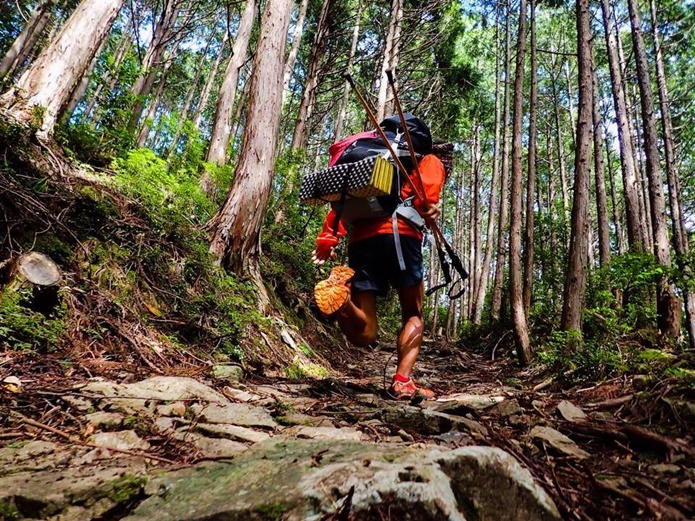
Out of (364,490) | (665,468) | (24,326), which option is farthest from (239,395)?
(665,468)

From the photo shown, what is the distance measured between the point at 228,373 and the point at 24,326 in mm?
1327

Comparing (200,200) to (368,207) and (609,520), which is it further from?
(609,520)

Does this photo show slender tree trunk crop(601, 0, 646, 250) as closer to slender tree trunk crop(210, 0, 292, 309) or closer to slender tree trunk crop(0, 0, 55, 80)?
slender tree trunk crop(210, 0, 292, 309)

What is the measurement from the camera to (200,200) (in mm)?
5379

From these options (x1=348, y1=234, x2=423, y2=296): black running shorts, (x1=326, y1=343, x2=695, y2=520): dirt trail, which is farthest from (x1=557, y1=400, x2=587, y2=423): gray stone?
(x1=348, y1=234, x2=423, y2=296): black running shorts

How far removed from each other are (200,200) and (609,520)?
5.22 m

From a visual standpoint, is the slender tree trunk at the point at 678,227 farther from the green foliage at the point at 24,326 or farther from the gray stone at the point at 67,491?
the green foliage at the point at 24,326

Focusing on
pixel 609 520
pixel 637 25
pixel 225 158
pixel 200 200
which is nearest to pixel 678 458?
pixel 609 520

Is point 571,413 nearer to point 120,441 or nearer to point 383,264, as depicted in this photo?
point 383,264

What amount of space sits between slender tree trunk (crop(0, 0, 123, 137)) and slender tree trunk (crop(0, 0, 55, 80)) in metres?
13.3

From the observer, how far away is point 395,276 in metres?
3.23

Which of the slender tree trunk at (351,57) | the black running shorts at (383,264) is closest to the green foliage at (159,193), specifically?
the black running shorts at (383,264)

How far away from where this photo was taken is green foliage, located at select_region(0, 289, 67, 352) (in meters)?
2.41

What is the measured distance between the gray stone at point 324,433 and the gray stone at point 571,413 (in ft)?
3.83
